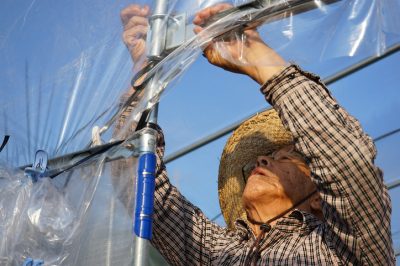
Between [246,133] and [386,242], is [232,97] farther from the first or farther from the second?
[386,242]

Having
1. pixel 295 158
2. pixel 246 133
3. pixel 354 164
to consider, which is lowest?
pixel 354 164

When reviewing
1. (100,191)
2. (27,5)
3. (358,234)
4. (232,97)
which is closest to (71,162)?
(100,191)

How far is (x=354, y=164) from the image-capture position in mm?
1081

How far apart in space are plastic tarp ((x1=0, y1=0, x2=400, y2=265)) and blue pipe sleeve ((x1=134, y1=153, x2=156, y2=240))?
0.7 inches

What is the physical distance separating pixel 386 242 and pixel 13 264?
534mm

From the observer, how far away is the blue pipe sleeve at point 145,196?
937 millimetres

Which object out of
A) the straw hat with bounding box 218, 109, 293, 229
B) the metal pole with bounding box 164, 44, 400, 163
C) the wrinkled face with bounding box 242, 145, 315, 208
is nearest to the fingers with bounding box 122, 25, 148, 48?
the wrinkled face with bounding box 242, 145, 315, 208

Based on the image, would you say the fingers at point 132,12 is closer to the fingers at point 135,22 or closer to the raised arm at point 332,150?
the fingers at point 135,22

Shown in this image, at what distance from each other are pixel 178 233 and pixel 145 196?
42cm

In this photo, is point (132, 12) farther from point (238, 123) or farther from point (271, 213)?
point (238, 123)

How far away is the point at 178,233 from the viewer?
4.45 feet

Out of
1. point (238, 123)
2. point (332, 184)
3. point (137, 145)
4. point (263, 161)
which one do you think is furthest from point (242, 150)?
point (238, 123)

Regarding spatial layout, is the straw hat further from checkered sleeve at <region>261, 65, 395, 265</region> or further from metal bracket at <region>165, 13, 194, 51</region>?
metal bracket at <region>165, 13, 194, 51</region>

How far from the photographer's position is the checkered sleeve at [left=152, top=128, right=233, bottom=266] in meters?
1.35
